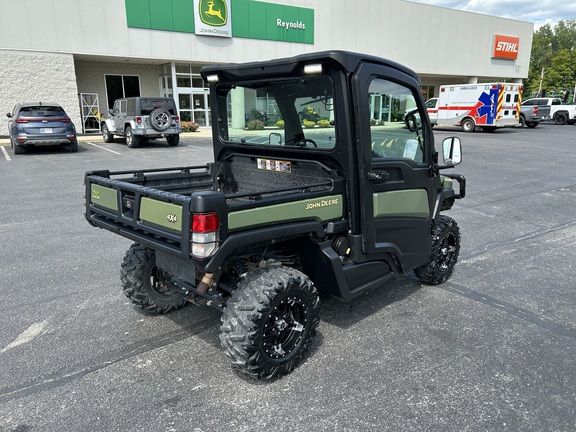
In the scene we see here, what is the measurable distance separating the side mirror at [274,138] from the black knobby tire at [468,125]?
24.4 meters

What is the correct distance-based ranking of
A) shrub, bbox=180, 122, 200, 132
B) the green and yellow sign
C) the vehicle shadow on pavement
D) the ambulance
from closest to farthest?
the vehicle shadow on pavement, the green and yellow sign, the ambulance, shrub, bbox=180, 122, 200, 132

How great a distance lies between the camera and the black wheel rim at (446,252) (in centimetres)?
461

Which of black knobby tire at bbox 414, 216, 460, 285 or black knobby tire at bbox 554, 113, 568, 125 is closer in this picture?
black knobby tire at bbox 414, 216, 460, 285

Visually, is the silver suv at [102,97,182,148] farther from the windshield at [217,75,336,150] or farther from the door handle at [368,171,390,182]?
the door handle at [368,171,390,182]

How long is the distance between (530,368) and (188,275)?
2470 millimetres

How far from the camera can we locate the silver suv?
17.1m

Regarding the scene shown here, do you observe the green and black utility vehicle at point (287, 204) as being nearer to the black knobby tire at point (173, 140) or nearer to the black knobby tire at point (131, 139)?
the black knobby tire at point (131, 139)

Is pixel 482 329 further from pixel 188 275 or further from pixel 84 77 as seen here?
pixel 84 77

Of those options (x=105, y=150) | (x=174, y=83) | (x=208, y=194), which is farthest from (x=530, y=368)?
(x=174, y=83)

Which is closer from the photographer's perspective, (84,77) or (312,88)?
(312,88)

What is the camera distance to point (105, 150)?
16797mm

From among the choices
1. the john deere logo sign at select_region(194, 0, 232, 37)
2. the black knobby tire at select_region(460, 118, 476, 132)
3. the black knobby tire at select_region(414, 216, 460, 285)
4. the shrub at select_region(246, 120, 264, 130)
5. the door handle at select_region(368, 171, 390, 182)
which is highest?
the john deere logo sign at select_region(194, 0, 232, 37)

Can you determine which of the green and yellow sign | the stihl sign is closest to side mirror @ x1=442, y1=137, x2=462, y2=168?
the green and yellow sign

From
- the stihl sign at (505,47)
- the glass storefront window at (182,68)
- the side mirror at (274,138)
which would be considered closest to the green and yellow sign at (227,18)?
the glass storefront window at (182,68)
